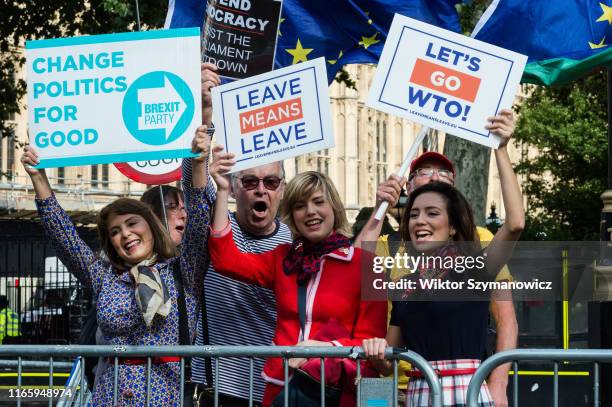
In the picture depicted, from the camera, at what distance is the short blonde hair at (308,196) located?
607 centimetres

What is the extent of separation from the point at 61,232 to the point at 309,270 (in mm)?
1151

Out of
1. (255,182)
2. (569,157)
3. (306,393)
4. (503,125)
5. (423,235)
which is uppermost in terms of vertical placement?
(569,157)

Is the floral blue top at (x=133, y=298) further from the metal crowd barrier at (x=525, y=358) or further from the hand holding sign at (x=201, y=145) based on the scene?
the metal crowd barrier at (x=525, y=358)

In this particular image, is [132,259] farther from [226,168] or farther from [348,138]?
[348,138]

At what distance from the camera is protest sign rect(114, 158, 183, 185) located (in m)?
9.06

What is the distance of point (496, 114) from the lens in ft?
20.5

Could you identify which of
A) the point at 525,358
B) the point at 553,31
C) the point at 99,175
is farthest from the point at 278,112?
the point at 99,175

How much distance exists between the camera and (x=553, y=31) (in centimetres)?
937

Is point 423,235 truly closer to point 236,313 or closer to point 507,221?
point 507,221

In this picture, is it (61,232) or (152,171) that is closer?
(61,232)

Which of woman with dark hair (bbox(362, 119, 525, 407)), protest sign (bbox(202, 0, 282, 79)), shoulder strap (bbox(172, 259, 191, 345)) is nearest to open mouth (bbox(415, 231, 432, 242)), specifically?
woman with dark hair (bbox(362, 119, 525, 407))

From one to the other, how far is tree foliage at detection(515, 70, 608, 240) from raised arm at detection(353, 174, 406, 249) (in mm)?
30410

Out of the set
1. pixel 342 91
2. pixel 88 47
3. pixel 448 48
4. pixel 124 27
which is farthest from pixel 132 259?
pixel 342 91

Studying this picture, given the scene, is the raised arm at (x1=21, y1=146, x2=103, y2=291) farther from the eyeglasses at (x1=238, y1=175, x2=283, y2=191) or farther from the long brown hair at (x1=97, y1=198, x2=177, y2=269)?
the eyeglasses at (x1=238, y1=175, x2=283, y2=191)
